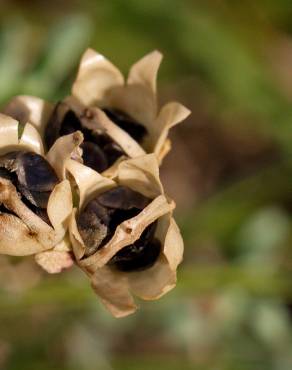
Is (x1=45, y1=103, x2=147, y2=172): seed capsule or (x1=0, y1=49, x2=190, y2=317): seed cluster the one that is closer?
(x1=0, y1=49, x2=190, y2=317): seed cluster

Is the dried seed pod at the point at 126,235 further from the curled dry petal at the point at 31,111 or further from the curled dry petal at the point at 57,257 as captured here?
the curled dry petal at the point at 31,111

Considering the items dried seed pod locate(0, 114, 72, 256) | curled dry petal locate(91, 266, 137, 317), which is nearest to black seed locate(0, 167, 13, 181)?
dried seed pod locate(0, 114, 72, 256)

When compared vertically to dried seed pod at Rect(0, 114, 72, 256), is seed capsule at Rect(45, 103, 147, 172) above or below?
above

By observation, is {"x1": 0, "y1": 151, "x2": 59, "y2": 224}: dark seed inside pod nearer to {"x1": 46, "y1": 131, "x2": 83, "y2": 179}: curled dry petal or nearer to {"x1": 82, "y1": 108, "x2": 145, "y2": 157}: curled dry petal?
{"x1": 46, "y1": 131, "x2": 83, "y2": 179}: curled dry petal

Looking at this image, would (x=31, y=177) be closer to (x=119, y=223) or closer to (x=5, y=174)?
(x=5, y=174)

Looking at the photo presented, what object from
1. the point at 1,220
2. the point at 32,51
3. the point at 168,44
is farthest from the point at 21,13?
the point at 1,220

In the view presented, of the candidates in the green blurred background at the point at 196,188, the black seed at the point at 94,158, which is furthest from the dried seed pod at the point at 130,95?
the green blurred background at the point at 196,188

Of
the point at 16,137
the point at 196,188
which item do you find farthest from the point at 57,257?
the point at 196,188
